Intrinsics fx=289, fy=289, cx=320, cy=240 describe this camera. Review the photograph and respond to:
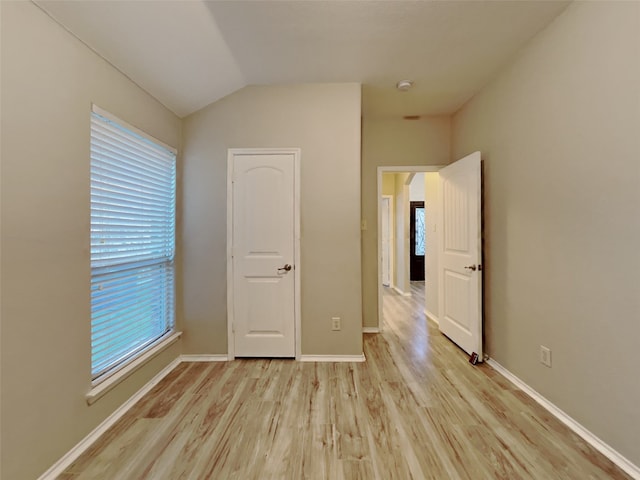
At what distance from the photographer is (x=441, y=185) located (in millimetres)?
3510

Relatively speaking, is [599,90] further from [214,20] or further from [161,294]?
[161,294]

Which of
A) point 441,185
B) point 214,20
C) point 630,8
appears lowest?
point 441,185

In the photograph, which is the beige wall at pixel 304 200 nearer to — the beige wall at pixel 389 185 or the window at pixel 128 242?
the window at pixel 128 242

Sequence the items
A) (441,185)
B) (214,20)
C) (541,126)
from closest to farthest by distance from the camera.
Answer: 1. (214,20)
2. (541,126)
3. (441,185)

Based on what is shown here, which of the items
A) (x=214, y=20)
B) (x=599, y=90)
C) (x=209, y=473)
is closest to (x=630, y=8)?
(x=599, y=90)

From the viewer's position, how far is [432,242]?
4160 mm

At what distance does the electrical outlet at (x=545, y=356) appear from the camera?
79.1 inches

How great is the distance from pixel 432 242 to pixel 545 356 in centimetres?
226

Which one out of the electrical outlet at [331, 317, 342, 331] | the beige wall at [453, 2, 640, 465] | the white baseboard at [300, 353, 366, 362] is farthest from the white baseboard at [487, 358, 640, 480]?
the electrical outlet at [331, 317, 342, 331]

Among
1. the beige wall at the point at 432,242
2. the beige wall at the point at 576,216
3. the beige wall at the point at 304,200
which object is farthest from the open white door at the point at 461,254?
the beige wall at the point at 304,200

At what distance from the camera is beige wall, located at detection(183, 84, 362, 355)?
2746mm

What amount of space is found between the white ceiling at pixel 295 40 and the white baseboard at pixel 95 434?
234 cm

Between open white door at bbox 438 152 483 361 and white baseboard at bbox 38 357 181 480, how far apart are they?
2.84 metres

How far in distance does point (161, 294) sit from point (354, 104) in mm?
2484
